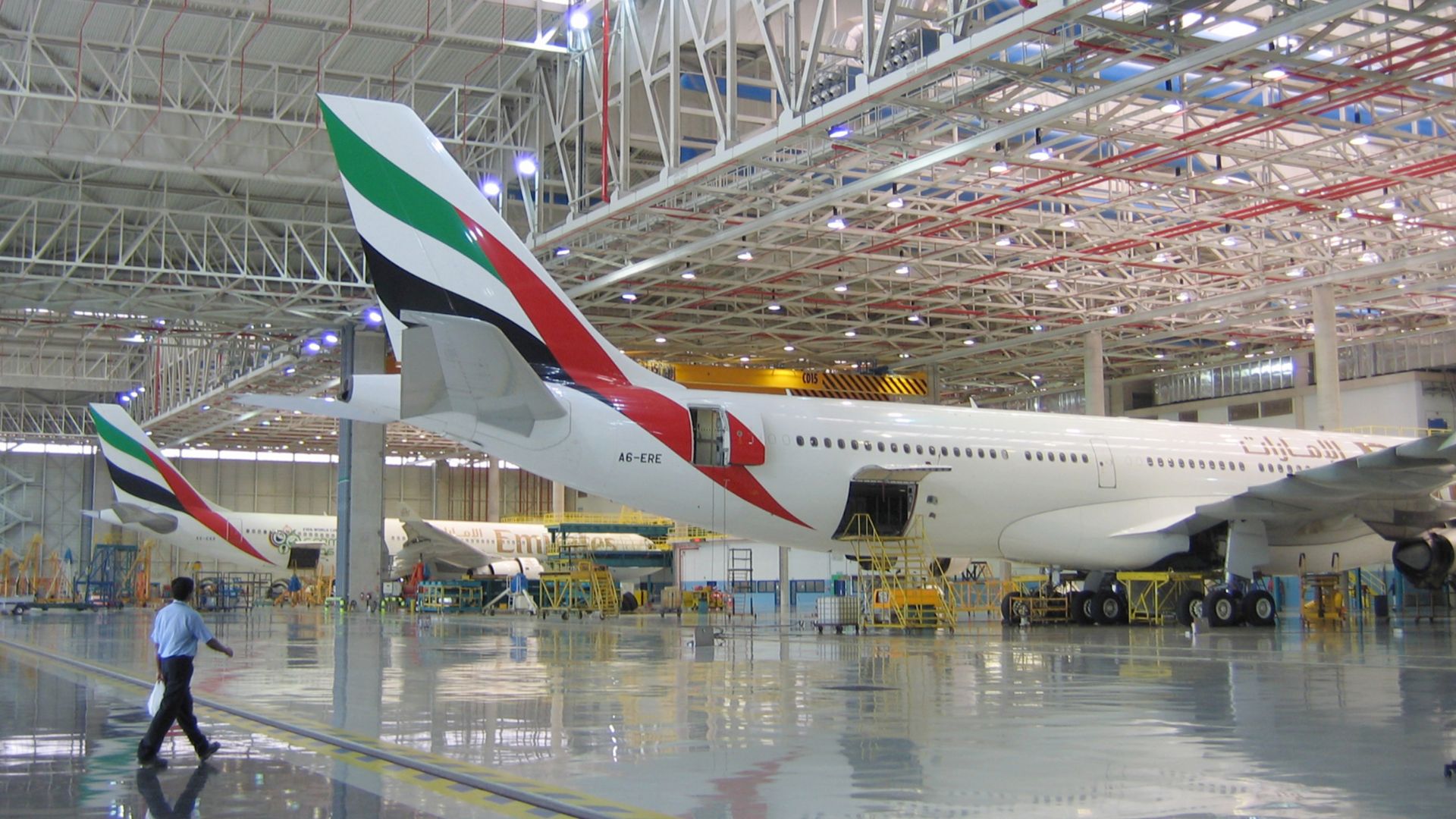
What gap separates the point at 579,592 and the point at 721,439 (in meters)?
Answer: 22.8

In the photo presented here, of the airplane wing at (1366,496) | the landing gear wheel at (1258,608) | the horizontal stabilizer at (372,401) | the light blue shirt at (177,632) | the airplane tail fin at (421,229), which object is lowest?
the landing gear wheel at (1258,608)

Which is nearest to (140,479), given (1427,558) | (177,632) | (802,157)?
(802,157)

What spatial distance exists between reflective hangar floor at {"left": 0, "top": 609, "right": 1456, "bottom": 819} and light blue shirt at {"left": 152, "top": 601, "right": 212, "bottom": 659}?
645 mm

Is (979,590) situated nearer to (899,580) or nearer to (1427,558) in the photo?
(1427,558)

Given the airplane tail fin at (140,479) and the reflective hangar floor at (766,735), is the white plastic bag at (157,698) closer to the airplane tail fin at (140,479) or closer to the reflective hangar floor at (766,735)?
the reflective hangar floor at (766,735)

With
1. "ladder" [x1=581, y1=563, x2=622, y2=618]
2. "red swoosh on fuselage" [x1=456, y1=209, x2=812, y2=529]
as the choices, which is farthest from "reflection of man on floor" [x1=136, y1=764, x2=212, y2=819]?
"ladder" [x1=581, y1=563, x2=622, y2=618]

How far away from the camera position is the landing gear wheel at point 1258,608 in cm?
2267

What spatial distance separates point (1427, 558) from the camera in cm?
2309

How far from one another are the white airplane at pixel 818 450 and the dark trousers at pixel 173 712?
22.8 feet

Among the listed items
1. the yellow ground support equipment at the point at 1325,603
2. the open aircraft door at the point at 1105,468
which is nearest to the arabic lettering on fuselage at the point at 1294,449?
the yellow ground support equipment at the point at 1325,603

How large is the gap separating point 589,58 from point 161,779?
21.7 m

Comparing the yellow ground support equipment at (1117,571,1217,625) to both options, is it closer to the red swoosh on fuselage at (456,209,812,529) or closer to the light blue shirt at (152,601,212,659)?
the red swoosh on fuselage at (456,209,812,529)

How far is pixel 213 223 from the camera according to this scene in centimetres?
3719

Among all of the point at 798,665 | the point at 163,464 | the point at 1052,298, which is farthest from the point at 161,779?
the point at 163,464
